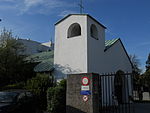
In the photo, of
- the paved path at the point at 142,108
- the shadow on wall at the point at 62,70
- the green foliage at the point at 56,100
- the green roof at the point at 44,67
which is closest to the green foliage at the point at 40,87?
the green foliage at the point at 56,100

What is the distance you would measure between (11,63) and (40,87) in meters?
6.13

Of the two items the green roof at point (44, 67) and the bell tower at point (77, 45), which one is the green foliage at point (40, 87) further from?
the green roof at point (44, 67)

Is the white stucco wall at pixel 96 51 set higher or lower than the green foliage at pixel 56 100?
higher

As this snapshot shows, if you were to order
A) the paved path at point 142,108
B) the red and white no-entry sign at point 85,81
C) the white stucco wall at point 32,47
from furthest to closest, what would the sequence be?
the white stucco wall at point 32,47 → the paved path at point 142,108 → the red and white no-entry sign at point 85,81

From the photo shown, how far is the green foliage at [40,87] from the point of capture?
38.0ft

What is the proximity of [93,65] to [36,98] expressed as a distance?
531cm

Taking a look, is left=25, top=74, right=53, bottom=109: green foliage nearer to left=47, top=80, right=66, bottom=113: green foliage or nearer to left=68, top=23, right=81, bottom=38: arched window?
left=47, top=80, right=66, bottom=113: green foliage

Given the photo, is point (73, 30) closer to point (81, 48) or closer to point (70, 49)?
point (70, 49)

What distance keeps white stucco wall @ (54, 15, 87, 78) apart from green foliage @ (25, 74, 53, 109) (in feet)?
8.01

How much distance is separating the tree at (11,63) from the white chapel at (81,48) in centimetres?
422

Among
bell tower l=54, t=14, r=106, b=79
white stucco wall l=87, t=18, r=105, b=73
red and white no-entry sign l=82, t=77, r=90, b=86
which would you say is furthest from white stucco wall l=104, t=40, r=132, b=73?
red and white no-entry sign l=82, t=77, r=90, b=86

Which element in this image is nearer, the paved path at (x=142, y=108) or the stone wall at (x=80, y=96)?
the stone wall at (x=80, y=96)

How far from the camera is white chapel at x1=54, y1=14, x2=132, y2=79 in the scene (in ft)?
44.5

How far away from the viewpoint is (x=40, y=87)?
39.0ft
